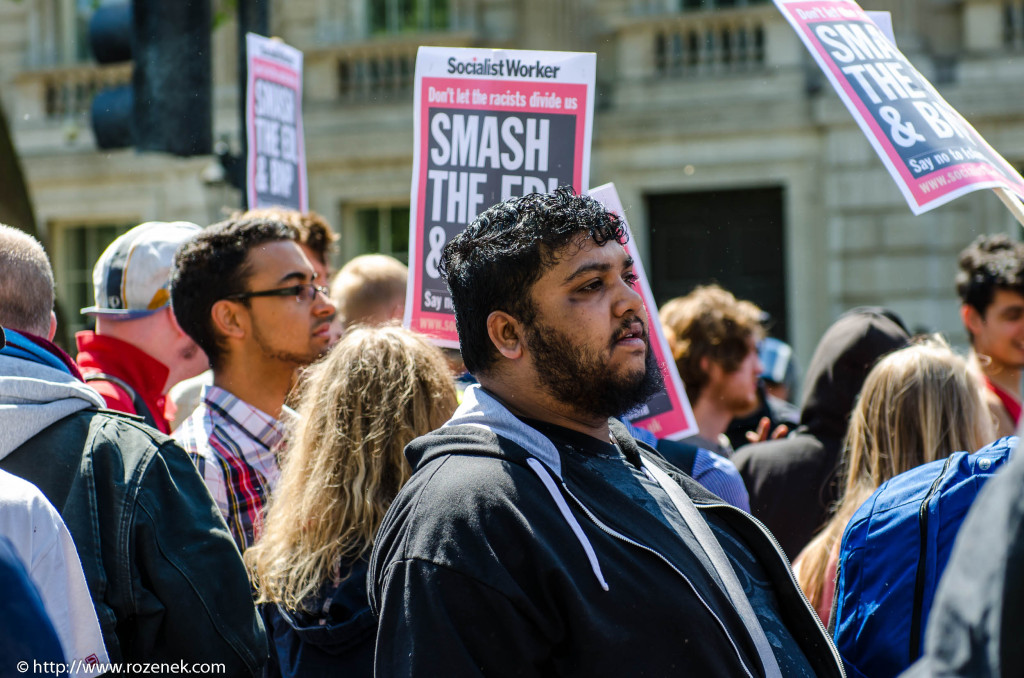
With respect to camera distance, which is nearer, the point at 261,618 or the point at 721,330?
the point at 261,618

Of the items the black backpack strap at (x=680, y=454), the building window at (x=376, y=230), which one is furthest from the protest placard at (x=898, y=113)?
the building window at (x=376, y=230)

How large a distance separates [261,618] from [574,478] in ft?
2.78

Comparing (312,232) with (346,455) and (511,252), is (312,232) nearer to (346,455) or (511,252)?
(346,455)

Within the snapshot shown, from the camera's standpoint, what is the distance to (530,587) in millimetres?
1655

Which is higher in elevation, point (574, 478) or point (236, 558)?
point (574, 478)

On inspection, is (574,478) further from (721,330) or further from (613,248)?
(721,330)

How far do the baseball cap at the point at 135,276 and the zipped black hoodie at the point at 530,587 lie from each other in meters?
1.85

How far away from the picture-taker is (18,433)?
2.14 metres

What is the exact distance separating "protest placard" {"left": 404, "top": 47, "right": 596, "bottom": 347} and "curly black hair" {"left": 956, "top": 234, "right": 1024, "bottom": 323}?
6.85 ft

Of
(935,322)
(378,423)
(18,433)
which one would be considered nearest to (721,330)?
(378,423)

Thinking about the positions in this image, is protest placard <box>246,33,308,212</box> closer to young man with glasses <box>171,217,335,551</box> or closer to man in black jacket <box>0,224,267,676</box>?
young man with glasses <box>171,217,335,551</box>

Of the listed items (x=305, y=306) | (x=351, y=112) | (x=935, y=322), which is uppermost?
(x=351, y=112)

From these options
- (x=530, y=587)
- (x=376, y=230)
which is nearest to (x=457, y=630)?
(x=530, y=587)

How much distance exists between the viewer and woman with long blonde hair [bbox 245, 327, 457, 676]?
2.28m
